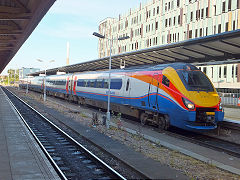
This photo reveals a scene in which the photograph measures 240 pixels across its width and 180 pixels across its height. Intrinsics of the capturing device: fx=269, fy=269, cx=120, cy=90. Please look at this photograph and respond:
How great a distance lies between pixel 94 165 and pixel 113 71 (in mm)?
13836

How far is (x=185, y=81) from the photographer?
1425 cm

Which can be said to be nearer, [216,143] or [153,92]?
[216,143]

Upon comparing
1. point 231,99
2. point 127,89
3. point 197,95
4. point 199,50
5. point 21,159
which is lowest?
point 21,159

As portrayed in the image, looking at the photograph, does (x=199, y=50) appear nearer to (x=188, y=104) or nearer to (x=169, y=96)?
(x=169, y=96)

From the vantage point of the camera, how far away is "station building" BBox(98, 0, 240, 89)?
4441cm

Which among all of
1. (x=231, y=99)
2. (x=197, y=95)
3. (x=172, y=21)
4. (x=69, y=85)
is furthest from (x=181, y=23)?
(x=197, y=95)

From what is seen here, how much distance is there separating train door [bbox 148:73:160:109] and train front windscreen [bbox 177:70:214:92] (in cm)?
170

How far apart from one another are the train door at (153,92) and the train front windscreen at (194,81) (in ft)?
5.57

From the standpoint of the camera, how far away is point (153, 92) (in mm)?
16172

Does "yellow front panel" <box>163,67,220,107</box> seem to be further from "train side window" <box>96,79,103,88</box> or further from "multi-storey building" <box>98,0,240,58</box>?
"multi-storey building" <box>98,0,240,58</box>

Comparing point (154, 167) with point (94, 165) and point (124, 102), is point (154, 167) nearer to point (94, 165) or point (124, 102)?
point (94, 165)

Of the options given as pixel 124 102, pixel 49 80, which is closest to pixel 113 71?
pixel 124 102

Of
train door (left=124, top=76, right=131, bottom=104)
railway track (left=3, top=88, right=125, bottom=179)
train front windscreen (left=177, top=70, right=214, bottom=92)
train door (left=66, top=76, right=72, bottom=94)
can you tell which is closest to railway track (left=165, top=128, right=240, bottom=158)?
train front windscreen (left=177, top=70, right=214, bottom=92)

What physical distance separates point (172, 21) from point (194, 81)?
140ft
